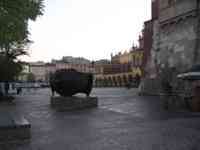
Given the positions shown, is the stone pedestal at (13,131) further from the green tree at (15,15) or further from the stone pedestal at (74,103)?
the stone pedestal at (74,103)

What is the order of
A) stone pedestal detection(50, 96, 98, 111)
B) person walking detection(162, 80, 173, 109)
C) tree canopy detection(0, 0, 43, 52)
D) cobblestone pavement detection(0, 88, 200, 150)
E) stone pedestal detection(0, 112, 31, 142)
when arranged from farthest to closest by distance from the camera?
1. stone pedestal detection(50, 96, 98, 111)
2. person walking detection(162, 80, 173, 109)
3. tree canopy detection(0, 0, 43, 52)
4. stone pedestal detection(0, 112, 31, 142)
5. cobblestone pavement detection(0, 88, 200, 150)

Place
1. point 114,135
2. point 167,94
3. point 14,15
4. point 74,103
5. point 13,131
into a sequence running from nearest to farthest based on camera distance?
point 13,131, point 114,135, point 14,15, point 167,94, point 74,103

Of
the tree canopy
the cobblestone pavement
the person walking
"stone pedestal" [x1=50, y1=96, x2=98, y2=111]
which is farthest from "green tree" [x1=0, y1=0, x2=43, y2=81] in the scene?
the person walking

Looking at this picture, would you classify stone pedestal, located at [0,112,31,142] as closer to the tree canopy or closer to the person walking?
the tree canopy

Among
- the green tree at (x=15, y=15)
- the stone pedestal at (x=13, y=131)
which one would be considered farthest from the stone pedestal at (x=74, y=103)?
the stone pedestal at (x=13, y=131)

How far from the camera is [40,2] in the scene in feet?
52.3

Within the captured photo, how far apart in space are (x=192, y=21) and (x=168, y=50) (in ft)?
11.8

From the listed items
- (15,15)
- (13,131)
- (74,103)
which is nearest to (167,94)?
(74,103)

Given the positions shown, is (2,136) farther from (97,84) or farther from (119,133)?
(97,84)

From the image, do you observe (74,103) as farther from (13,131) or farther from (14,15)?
(13,131)

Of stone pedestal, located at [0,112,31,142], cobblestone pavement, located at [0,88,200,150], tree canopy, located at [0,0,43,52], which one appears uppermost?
tree canopy, located at [0,0,43,52]

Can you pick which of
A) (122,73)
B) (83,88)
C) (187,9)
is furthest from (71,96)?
(122,73)

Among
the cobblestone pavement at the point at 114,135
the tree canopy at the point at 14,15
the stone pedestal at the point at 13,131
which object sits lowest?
the cobblestone pavement at the point at 114,135

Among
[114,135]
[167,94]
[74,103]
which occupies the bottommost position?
[114,135]
